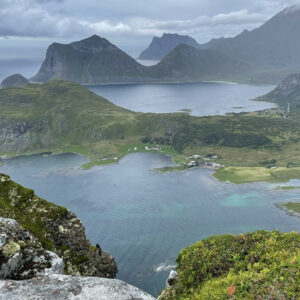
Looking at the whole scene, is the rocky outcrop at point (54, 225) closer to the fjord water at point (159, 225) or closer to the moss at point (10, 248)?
the moss at point (10, 248)

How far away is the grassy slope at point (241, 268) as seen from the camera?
83.7 ft

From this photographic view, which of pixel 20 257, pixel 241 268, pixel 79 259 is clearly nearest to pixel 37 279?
pixel 20 257

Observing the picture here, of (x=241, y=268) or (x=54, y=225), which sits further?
(x=54, y=225)

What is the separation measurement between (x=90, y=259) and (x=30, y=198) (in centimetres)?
1446

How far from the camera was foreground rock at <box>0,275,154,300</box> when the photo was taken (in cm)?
2317

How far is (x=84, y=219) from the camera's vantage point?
17788 cm

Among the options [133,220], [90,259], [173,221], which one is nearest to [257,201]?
[173,221]

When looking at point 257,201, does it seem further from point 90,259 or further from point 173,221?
point 90,259

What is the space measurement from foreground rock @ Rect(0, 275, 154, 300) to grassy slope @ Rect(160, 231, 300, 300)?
7219 millimetres

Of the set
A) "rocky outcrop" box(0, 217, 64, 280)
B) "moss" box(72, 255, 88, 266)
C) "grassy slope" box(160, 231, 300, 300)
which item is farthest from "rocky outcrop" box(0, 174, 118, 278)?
"grassy slope" box(160, 231, 300, 300)

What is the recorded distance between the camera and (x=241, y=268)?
32.3 m

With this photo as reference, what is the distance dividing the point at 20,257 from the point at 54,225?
715 inches

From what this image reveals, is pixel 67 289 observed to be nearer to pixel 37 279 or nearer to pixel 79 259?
pixel 37 279

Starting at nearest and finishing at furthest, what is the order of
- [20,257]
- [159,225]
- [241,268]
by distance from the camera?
[20,257]
[241,268]
[159,225]
